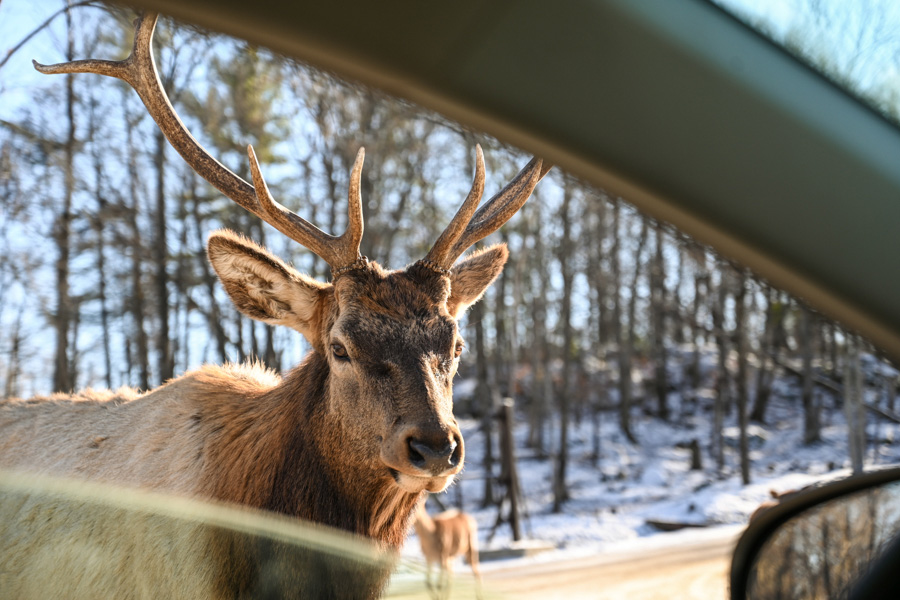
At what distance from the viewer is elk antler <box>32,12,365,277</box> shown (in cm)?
361

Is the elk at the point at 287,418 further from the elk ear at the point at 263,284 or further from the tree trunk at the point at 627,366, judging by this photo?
the tree trunk at the point at 627,366

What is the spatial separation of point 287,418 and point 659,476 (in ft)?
68.7

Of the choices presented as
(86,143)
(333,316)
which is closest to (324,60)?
(333,316)

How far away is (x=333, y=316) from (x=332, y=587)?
129 cm

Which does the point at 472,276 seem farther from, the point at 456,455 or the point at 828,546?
the point at 828,546

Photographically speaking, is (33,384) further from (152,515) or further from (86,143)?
(152,515)

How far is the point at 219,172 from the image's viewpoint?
12.5 ft

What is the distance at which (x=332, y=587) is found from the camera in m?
3.36

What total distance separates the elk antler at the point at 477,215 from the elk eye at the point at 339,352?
66cm

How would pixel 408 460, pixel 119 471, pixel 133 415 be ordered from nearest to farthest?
1. pixel 408 460
2. pixel 119 471
3. pixel 133 415

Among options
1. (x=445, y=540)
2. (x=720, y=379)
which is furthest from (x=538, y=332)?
(x=445, y=540)

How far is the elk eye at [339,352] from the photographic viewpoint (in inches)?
139

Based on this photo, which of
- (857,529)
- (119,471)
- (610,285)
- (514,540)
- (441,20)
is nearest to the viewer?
(441,20)

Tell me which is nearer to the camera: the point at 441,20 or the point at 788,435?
the point at 441,20
